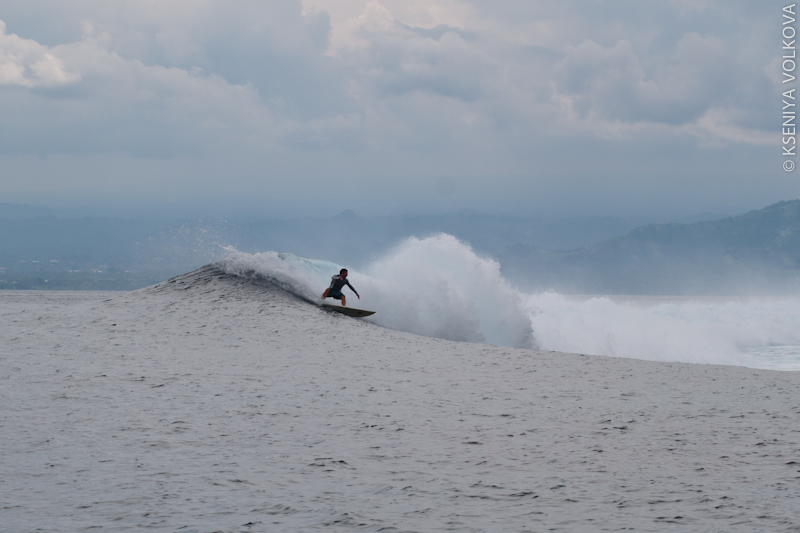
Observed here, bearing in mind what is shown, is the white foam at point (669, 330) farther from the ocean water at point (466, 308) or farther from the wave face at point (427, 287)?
the wave face at point (427, 287)

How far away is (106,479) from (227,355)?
24.9 feet

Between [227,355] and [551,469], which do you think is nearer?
[551,469]

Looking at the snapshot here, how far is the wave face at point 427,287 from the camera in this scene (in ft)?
71.5

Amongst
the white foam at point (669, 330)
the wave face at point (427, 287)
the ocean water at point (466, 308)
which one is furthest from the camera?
the white foam at point (669, 330)

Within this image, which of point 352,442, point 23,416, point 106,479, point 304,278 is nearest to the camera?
point 106,479

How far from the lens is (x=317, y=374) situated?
1118 centimetres

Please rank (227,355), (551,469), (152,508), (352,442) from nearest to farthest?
(152,508)
(551,469)
(352,442)
(227,355)

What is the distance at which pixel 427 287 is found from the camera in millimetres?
22906

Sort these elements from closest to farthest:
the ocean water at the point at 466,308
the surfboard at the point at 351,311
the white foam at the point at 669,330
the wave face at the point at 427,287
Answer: the surfboard at the point at 351,311 → the wave face at the point at 427,287 → the ocean water at the point at 466,308 → the white foam at the point at 669,330

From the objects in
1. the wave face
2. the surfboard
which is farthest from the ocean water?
the surfboard

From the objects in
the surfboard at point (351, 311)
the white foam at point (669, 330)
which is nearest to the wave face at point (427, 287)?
the surfboard at point (351, 311)

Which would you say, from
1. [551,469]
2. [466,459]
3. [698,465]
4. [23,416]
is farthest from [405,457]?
[23,416]

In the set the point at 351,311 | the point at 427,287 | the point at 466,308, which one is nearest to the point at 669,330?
the point at 466,308

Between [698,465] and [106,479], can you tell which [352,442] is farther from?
[698,465]
